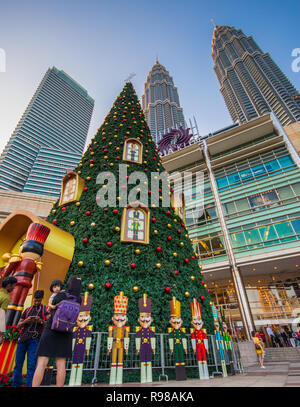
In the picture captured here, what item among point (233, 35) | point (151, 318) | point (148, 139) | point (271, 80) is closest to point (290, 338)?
point (151, 318)

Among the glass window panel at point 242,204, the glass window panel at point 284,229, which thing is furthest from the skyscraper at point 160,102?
the glass window panel at point 284,229

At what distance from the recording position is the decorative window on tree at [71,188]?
6.57 metres

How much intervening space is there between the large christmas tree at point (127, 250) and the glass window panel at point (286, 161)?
18.4 m

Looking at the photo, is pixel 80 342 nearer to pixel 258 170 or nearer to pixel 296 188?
pixel 296 188

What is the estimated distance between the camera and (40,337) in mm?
3076

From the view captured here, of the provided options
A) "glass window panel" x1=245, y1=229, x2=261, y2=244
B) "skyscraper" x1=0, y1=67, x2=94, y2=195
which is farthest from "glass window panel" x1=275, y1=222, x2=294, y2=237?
"skyscraper" x1=0, y1=67, x2=94, y2=195

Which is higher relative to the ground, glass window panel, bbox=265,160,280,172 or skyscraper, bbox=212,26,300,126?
skyscraper, bbox=212,26,300,126

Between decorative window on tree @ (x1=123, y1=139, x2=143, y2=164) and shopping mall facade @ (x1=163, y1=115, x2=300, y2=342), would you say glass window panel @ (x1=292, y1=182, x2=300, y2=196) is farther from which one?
decorative window on tree @ (x1=123, y1=139, x2=143, y2=164)

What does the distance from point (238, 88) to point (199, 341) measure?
121 meters

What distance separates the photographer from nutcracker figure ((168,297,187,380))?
421cm

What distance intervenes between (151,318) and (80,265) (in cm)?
209

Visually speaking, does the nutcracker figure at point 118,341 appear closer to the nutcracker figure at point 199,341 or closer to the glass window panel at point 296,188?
the nutcracker figure at point 199,341

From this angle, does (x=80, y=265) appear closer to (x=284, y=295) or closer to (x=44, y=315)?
(x=44, y=315)

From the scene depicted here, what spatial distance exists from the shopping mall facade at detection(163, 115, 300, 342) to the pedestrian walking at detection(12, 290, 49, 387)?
17148 millimetres
